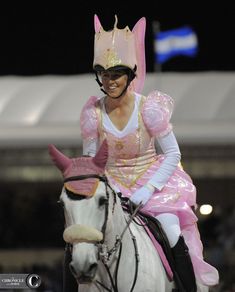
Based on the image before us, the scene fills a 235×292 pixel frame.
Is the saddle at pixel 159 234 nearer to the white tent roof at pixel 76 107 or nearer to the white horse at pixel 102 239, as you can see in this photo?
the white horse at pixel 102 239

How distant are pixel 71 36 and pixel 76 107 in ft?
37.9

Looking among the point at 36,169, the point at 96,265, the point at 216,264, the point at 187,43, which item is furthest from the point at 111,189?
the point at 36,169

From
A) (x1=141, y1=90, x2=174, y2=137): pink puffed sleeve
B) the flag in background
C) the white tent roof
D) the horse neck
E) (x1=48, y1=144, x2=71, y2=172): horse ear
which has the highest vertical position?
(x1=141, y1=90, x2=174, y2=137): pink puffed sleeve

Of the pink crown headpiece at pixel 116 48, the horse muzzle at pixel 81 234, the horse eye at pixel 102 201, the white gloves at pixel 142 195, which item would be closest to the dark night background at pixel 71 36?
the pink crown headpiece at pixel 116 48

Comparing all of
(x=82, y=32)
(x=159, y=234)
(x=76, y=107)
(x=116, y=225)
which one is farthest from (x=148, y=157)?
(x=82, y=32)

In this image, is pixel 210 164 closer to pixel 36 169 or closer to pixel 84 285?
pixel 36 169

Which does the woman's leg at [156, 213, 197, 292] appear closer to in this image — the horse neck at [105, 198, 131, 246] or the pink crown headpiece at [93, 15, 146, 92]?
the horse neck at [105, 198, 131, 246]

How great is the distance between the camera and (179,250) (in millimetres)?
7559

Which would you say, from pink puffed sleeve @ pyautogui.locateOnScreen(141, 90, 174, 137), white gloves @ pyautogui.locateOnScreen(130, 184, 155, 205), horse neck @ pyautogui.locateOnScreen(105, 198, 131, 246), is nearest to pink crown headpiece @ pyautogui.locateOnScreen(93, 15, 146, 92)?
pink puffed sleeve @ pyautogui.locateOnScreen(141, 90, 174, 137)

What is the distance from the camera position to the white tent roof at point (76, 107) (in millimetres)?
18484

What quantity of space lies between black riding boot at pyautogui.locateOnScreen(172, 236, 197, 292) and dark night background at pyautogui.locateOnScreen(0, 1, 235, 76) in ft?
74.8

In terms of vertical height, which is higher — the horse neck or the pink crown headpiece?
the pink crown headpiece

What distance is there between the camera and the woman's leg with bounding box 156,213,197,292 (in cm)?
755

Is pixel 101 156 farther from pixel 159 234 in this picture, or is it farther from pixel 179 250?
pixel 179 250
